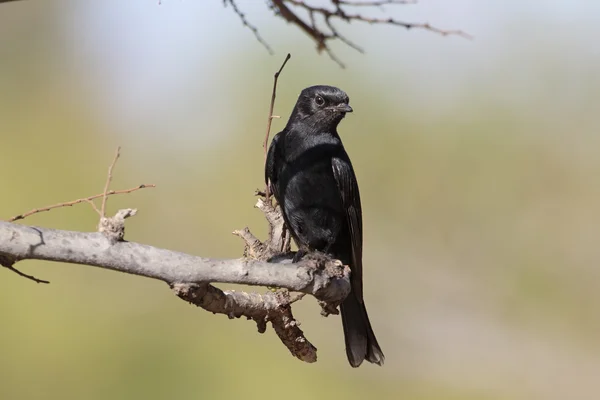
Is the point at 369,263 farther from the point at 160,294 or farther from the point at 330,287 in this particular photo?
the point at 330,287

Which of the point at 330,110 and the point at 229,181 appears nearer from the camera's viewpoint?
the point at 330,110

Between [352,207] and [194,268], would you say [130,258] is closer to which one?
[194,268]

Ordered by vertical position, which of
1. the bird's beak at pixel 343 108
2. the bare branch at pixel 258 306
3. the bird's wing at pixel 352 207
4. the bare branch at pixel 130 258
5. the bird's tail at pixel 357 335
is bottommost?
the bare branch at pixel 130 258

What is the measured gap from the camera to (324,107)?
5.05 m

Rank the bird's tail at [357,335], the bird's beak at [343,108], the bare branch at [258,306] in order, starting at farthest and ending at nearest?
the bird's tail at [357,335]
the bird's beak at [343,108]
the bare branch at [258,306]

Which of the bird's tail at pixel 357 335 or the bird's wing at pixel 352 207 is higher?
the bird's wing at pixel 352 207

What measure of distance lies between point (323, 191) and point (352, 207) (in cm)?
22

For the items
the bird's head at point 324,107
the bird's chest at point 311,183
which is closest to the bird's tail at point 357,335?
the bird's chest at point 311,183

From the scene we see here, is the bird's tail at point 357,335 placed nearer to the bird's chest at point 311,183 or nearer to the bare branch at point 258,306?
the bird's chest at point 311,183

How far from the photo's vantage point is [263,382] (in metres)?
10.8

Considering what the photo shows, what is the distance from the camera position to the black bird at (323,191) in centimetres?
482

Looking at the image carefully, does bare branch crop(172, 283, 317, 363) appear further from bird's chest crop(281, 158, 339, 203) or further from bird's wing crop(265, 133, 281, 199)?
bird's wing crop(265, 133, 281, 199)

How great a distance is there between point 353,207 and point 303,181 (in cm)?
36

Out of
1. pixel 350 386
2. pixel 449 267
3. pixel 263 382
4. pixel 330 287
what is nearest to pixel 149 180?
pixel 263 382
